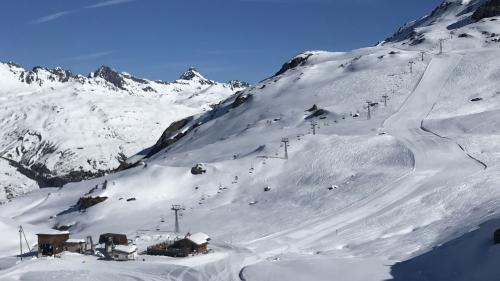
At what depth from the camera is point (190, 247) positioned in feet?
186

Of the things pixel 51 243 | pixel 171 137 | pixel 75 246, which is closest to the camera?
pixel 51 243

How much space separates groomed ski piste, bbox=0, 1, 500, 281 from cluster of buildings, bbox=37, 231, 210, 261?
5.01ft

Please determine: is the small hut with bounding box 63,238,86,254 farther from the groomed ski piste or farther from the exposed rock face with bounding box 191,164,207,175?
the exposed rock face with bounding box 191,164,207,175

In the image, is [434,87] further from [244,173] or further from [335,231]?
[335,231]

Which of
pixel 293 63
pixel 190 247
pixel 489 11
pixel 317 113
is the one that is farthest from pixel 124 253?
pixel 489 11

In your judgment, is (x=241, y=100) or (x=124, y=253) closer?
(x=124, y=253)

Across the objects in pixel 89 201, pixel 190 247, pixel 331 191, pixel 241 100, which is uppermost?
pixel 241 100

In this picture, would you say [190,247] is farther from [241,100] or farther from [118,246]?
[241,100]

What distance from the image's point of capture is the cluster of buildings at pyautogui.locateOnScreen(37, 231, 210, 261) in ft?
186

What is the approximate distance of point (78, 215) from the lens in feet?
297

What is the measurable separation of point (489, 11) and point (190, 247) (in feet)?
504

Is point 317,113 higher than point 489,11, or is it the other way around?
point 489,11

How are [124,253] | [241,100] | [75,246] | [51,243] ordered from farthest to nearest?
[241,100] < [75,246] < [51,243] < [124,253]

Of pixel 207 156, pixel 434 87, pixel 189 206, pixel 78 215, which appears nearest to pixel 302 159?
pixel 189 206
